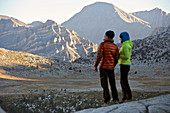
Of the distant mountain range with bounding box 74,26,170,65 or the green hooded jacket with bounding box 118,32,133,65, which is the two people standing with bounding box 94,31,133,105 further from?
the distant mountain range with bounding box 74,26,170,65

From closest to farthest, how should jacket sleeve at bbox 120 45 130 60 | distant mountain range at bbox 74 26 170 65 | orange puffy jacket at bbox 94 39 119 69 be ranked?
orange puffy jacket at bbox 94 39 119 69 < jacket sleeve at bbox 120 45 130 60 < distant mountain range at bbox 74 26 170 65

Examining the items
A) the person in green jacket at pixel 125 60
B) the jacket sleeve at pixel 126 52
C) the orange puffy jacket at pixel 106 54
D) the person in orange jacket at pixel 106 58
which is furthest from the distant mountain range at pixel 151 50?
the orange puffy jacket at pixel 106 54

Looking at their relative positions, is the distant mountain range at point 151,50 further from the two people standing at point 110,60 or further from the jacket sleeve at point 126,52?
the jacket sleeve at point 126,52

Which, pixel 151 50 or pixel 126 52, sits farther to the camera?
pixel 151 50

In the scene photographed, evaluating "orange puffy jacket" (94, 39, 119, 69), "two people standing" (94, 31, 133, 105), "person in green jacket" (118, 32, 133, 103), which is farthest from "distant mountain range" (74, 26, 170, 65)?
"orange puffy jacket" (94, 39, 119, 69)

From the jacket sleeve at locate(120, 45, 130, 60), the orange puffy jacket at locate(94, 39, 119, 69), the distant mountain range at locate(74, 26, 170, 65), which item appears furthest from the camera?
the distant mountain range at locate(74, 26, 170, 65)

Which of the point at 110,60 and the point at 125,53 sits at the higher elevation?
the point at 125,53

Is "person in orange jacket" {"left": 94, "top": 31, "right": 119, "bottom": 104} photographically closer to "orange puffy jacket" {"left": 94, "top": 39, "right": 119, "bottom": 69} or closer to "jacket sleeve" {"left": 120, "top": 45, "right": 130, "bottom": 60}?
"orange puffy jacket" {"left": 94, "top": 39, "right": 119, "bottom": 69}

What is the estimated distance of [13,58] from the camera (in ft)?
125

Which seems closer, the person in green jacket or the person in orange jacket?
the person in orange jacket

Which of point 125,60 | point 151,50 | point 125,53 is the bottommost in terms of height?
point 125,60

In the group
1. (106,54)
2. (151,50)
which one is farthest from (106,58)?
(151,50)

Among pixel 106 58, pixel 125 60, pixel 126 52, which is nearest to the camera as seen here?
pixel 106 58

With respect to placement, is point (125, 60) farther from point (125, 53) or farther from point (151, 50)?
point (151, 50)
